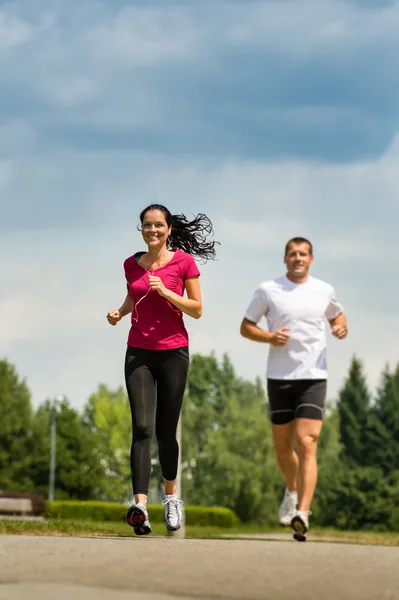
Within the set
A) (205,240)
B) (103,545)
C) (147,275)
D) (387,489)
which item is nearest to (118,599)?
(103,545)

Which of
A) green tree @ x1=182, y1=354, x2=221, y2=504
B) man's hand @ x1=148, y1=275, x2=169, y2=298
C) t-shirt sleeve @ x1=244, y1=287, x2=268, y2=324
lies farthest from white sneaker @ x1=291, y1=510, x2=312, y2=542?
green tree @ x1=182, y1=354, x2=221, y2=504

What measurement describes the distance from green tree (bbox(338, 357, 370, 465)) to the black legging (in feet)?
278

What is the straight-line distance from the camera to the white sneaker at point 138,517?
26.0ft

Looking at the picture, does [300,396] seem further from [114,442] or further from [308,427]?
[114,442]

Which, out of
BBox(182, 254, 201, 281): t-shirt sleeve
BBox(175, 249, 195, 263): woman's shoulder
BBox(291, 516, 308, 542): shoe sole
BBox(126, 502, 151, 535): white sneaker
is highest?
BBox(175, 249, 195, 263): woman's shoulder

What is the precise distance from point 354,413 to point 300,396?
8641 cm

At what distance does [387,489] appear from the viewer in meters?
74.4

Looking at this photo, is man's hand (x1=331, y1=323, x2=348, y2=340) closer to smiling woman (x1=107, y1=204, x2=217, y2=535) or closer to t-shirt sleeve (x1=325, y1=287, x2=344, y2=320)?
t-shirt sleeve (x1=325, y1=287, x2=344, y2=320)

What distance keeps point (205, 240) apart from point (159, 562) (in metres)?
4.13

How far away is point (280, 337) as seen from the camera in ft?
27.2

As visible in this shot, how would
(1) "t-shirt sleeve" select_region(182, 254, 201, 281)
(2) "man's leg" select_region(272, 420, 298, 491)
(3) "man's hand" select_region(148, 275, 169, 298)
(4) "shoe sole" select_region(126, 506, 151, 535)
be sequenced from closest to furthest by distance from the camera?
(4) "shoe sole" select_region(126, 506, 151, 535) → (3) "man's hand" select_region(148, 275, 169, 298) → (1) "t-shirt sleeve" select_region(182, 254, 201, 281) → (2) "man's leg" select_region(272, 420, 298, 491)

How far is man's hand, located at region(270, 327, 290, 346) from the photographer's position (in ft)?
27.2

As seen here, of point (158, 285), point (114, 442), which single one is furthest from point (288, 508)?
point (114, 442)

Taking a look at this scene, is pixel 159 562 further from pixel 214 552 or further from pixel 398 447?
pixel 398 447
